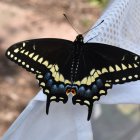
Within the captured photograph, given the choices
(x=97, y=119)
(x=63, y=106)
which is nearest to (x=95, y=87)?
(x=63, y=106)

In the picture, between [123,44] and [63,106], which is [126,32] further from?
[63,106]

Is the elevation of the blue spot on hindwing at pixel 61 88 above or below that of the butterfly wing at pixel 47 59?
below

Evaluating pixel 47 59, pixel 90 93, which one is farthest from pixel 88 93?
pixel 47 59

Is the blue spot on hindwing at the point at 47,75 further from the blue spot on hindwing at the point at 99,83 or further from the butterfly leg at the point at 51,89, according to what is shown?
the blue spot on hindwing at the point at 99,83

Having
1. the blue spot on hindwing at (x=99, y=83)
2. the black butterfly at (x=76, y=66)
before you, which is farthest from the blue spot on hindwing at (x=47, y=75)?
the blue spot on hindwing at (x=99, y=83)

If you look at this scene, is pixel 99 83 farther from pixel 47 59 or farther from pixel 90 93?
pixel 47 59

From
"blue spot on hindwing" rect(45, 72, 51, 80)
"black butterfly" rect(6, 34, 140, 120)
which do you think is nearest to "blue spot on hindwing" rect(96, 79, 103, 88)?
"black butterfly" rect(6, 34, 140, 120)
